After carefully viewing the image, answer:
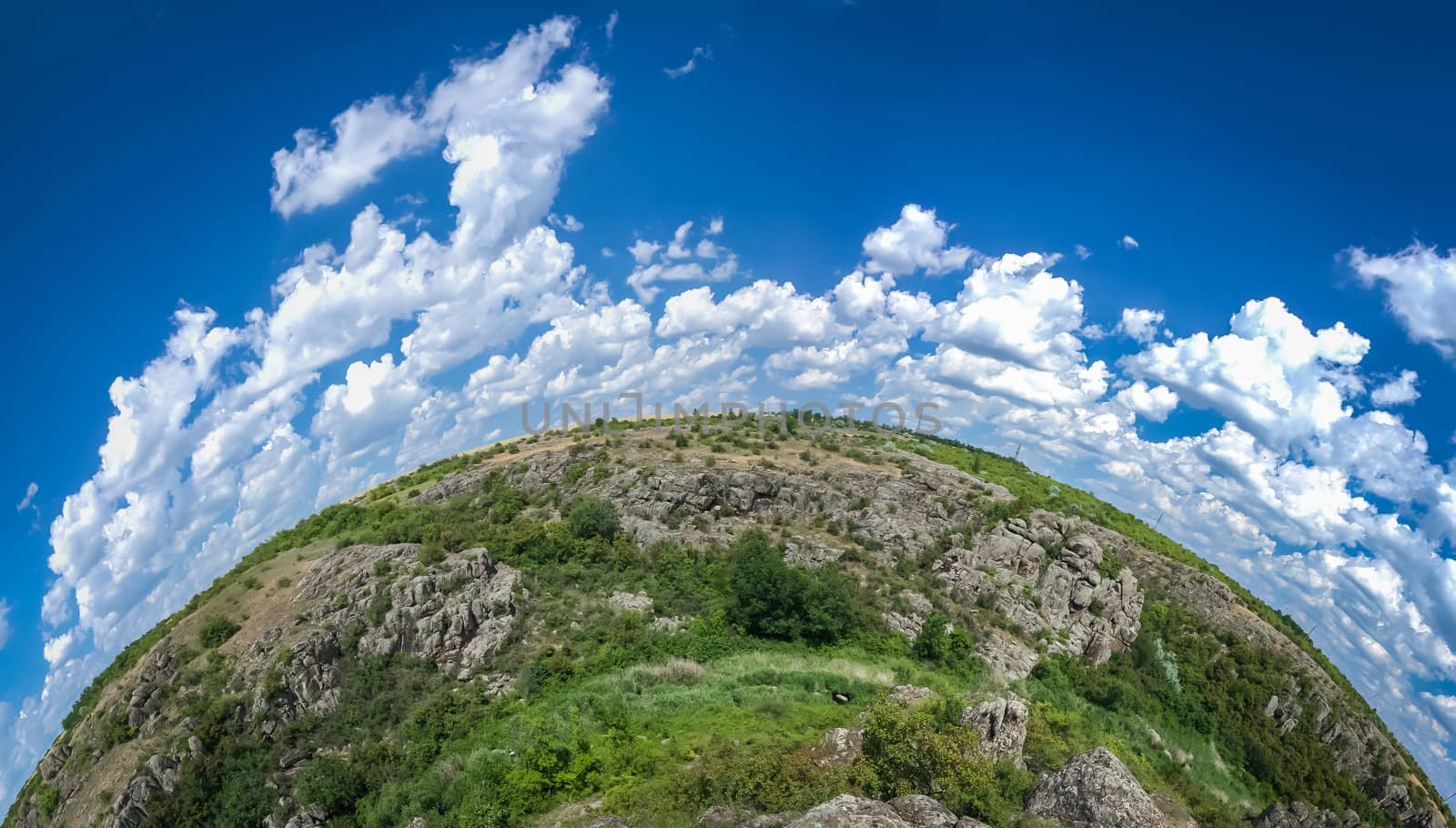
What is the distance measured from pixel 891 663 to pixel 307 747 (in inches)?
1299

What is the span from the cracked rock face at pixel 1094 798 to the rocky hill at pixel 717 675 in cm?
10

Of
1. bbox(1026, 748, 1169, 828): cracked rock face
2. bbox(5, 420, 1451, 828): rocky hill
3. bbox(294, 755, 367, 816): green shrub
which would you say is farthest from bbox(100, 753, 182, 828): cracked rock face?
bbox(1026, 748, 1169, 828): cracked rock face

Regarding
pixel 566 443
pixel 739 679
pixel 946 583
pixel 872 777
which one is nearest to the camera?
pixel 872 777

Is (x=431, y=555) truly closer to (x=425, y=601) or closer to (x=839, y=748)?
(x=425, y=601)

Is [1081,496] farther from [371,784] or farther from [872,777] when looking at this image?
[371,784]

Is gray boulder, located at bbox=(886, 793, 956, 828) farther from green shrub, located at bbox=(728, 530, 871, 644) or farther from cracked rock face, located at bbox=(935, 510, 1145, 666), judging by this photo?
cracked rock face, located at bbox=(935, 510, 1145, 666)

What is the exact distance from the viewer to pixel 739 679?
34.9 meters

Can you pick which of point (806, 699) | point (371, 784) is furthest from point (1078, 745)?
point (371, 784)

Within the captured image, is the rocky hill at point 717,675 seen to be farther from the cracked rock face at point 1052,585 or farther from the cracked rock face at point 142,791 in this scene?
the cracked rock face at point 1052,585

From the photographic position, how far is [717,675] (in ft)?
116

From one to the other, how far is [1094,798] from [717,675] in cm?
1998

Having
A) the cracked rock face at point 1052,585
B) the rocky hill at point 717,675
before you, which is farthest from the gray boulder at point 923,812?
the cracked rock face at point 1052,585

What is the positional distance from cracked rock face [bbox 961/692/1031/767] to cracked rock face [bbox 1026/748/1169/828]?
2.73 metres

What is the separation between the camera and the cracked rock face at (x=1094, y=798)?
62.8 ft
